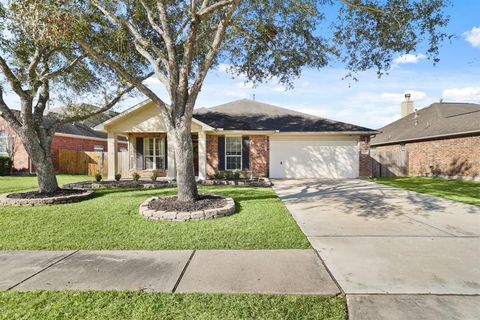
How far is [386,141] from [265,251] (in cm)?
2214

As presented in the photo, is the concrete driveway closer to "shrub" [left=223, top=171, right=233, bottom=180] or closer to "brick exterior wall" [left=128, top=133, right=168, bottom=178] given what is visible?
"shrub" [left=223, top=171, right=233, bottom=180]

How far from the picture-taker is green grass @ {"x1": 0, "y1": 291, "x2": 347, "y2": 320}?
2650mm

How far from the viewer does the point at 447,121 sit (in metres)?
19.1

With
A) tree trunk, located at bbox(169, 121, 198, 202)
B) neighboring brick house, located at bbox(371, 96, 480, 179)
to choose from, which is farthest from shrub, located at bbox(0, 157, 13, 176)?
neighboring brick house, located at bbox(371, 96, 480, 179)

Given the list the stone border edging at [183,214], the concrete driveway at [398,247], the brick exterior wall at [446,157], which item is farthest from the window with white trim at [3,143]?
the brick exterior wall at [446,157]

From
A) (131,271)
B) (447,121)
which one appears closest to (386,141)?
(447,121)

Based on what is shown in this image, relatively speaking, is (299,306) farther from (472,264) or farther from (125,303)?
(472,264)

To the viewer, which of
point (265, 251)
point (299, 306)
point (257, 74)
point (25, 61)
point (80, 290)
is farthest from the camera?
point (257, 74)

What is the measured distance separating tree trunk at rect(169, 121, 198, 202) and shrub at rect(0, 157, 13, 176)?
18.7 metres

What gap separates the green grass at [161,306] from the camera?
2650 millimetres

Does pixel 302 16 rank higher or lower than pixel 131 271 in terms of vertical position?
higher

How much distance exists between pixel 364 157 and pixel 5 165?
23928 millimetres

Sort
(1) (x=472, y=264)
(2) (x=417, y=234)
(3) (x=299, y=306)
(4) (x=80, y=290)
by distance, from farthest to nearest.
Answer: (2) (x=417, y=234)
(1) (x=472, y=264)
(4) (x=80, y=290)
(3) (x=299, y=306)

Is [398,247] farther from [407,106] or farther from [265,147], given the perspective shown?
[407,106]
